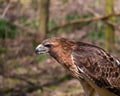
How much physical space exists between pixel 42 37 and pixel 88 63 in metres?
5.48

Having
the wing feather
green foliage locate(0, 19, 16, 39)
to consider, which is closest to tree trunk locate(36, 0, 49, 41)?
green foliage locate(0, 19, 16, 39)

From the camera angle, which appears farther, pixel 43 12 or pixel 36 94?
pixel 43 12

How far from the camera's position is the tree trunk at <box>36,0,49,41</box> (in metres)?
11.6

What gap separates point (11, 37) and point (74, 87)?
3327 mm

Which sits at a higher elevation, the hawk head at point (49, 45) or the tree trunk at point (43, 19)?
the hawk head at point (49, 45)

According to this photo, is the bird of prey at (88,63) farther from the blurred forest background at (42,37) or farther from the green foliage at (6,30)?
the green foliage at (6,30)

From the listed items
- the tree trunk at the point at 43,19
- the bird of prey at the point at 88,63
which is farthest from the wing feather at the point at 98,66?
the tree trunk at the point at 43,19

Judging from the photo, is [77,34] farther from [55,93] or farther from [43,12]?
[55,93]

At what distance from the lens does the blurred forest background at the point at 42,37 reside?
34.7 feet

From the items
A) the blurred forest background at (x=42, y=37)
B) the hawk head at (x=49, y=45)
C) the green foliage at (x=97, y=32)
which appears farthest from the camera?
the green foliage at (x=97, y=32)

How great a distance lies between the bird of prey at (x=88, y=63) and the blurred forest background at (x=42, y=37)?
245 cm

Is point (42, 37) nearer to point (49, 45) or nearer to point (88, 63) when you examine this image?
point (49, 45)

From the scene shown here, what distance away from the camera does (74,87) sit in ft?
34.9

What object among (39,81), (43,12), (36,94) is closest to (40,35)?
(43,12)
